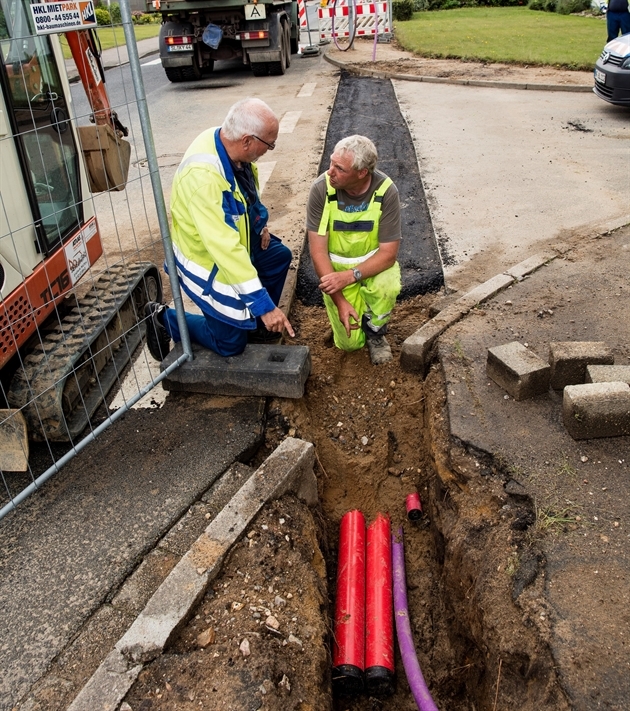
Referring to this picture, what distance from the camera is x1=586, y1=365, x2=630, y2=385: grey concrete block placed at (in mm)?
3523

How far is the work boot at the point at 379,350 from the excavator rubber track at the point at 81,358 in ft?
5.63

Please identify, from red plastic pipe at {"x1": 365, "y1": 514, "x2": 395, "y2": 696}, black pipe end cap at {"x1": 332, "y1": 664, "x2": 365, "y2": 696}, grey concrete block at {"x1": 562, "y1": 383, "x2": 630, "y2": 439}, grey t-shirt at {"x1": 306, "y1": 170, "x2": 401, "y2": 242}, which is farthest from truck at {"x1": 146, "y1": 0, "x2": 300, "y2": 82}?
black pipe end cap at {"x1": 332, "y1": 664, "x2": 365, "y2": 696}

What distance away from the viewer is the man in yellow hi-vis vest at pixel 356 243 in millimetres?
4281

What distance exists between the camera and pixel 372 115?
11289 millimetres

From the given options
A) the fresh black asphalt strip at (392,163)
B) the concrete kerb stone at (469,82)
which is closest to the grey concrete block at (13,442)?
the fresh black asphalt strip at (392,163)

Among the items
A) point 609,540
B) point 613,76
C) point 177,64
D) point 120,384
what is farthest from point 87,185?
point 177,64

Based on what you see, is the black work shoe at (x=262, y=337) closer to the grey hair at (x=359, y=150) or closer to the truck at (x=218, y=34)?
the grey hair at (x=359, y=150)

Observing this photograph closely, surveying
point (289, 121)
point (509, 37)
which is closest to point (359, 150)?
point (289, 121)

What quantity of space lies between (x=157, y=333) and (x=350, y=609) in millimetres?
2268

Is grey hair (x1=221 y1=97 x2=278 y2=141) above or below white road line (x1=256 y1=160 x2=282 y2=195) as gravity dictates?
above

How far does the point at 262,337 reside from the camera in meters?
4.68

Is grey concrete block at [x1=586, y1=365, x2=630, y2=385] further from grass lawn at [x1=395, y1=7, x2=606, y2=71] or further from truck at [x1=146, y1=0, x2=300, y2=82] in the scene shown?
truck at [x1=146, y1=0, x2=300, y2=82]

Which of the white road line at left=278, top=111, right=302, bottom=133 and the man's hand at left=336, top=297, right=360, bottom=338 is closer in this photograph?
the man's hand at left=336, top=297, right=360, bottom=338

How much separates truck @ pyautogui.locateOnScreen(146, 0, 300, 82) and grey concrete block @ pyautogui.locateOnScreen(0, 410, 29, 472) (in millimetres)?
12988
